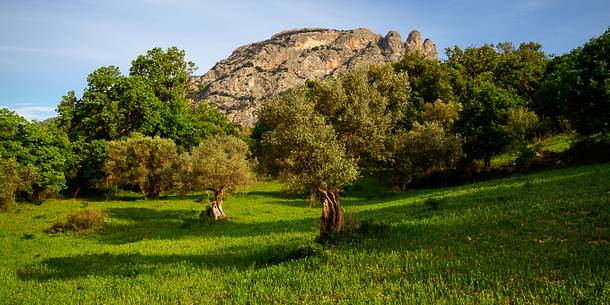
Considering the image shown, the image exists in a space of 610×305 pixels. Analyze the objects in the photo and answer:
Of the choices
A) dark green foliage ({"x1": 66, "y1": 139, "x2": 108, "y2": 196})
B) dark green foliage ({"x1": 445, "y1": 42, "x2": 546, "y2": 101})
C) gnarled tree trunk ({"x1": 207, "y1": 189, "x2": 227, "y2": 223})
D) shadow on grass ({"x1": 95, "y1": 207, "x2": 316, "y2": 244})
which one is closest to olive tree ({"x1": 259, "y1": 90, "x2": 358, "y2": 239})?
shadow on grass ({"x1": 95, "y1": 207, "x2": 316, "y2": 244})

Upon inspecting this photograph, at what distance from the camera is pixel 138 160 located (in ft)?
204

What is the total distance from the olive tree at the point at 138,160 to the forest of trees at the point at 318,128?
0.55ft

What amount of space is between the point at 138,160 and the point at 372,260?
2110 inches

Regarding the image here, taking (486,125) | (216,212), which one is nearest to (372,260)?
(216,212)

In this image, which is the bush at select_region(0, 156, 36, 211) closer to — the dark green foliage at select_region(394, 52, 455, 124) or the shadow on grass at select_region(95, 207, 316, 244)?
the shadow on grass at select_region(95, 207, 316, 244)

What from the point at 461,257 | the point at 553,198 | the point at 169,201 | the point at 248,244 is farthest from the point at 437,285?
the point at 169,201

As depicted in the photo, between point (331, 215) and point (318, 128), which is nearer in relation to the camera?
→ point (318, 128)

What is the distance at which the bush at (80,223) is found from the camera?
38.6 metres

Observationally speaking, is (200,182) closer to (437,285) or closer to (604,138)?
(437,285)

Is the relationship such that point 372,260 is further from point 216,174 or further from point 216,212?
point 216,174

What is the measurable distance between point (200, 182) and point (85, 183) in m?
36.9

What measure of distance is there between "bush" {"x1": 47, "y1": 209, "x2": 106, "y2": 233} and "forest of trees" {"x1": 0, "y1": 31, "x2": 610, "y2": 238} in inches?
391

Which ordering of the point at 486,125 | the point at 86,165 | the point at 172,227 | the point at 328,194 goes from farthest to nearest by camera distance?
the point at 86,165
the point at 486,125
the point at 172,227
the point at 328,194

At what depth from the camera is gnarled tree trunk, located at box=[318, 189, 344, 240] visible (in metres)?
21.7
